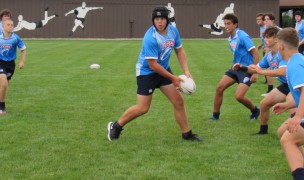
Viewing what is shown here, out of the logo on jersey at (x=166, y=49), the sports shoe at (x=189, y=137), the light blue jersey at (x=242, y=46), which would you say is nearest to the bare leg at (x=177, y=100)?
the sports shoe at (x=189, y=137)

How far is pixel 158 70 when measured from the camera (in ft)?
23.5

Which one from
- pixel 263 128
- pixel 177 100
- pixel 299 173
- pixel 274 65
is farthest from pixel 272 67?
pixel 299 173

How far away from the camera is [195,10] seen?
4356cm

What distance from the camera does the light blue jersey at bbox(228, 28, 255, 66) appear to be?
889 cm

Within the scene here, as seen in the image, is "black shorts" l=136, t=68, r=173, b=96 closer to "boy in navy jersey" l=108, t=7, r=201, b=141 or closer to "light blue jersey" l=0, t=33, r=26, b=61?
"boy in navy jersey" l=108, t=7, r=201, b=141

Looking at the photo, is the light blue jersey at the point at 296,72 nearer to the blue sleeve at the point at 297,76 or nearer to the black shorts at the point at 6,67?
the blue sleeve at the point at 297,76

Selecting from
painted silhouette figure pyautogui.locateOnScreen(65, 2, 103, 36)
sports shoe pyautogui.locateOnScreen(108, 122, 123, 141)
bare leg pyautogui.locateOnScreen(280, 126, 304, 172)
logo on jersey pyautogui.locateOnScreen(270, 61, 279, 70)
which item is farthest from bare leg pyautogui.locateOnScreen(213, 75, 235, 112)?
painted silhouette figure pyautogui.locateOnScreen(65, 2, 103, 36)

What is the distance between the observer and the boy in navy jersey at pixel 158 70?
23.5 ft

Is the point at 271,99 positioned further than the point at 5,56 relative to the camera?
No

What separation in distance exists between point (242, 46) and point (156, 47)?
91.4 inches

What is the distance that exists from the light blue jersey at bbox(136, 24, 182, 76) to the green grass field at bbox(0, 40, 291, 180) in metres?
1.11

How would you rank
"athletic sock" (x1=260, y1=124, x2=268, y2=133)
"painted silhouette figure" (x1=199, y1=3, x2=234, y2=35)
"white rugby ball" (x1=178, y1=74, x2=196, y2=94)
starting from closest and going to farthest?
"white rugby ball" (x1=178, y1=74, x2=196, y2=94) → "athletic sock" (x1=260, y1=124, x2=268, y2=133) → "painted silhouette figure" (x1=199, y1=3, x2=234, y2=35)

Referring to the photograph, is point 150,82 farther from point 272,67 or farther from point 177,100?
point 272,67

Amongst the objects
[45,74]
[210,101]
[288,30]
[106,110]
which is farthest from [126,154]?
[45,74]
